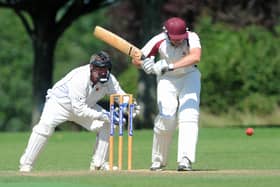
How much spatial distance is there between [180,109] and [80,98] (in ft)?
4.05

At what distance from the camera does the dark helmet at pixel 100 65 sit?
14594mm

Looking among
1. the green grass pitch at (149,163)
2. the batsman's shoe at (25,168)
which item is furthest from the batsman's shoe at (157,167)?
the batsman's shoe at (25,168)

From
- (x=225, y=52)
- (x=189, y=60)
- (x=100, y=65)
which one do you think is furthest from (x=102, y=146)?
(x=225, y=52)

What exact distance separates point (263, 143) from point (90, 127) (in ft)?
27.1

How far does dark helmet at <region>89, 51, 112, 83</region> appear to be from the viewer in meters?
14.6

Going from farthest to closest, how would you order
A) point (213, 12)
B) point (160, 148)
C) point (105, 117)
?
point (213, 12), point (160, 148), point (105, 117)

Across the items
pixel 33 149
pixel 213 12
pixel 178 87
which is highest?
pixel 213 12

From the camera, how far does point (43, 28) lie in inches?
1411

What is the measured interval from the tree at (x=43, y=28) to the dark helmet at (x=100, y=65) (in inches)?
829

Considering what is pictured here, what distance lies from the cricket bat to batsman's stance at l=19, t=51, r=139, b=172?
326 mm

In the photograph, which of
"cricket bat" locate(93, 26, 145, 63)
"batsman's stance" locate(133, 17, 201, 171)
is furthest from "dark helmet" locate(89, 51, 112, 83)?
"batsman's stance" locate(133, 17, 201, 171)

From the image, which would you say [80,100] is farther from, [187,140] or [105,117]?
[187,140]

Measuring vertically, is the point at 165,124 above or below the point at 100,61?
below

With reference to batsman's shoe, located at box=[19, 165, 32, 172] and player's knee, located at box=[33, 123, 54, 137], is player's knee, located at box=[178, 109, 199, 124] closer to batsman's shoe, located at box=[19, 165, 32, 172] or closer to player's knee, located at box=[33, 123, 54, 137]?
player's knee, located at box=[33, 123, 54, 137]
